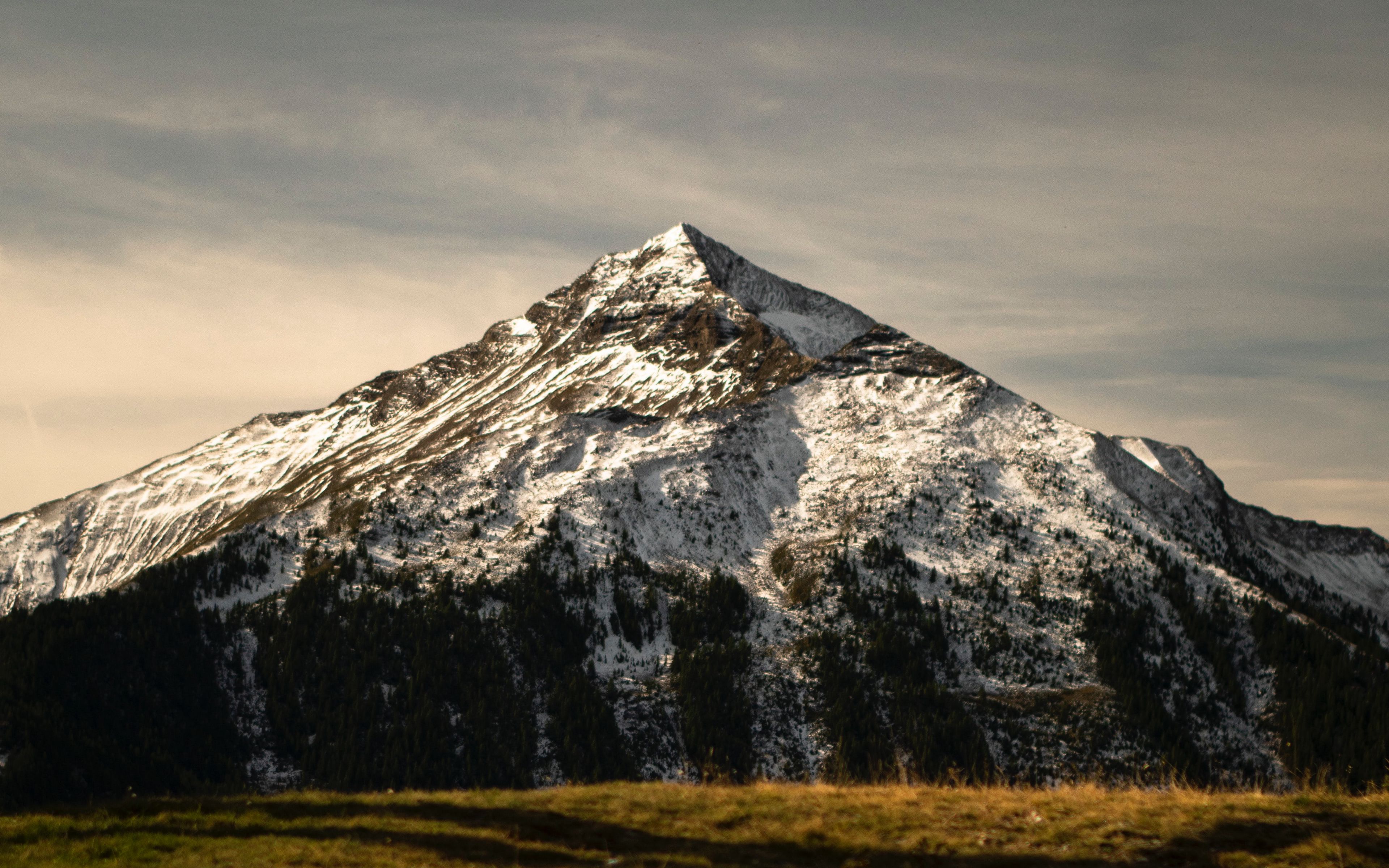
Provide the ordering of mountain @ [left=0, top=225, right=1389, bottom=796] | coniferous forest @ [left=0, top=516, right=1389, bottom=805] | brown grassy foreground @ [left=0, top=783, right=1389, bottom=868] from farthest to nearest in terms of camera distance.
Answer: mountain @ [left=0, top=225, right=1389, bottom=796] → coniferous forest @ [left=0, top=516, right=1389, bottom=805] → brown grassy foreground @ [left=0, top=783, right=1389, bottom=868]

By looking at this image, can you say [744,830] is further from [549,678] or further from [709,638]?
[709,638]

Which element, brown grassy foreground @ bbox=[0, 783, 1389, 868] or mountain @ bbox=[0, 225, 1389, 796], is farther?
mountain @ bbox=[0, 225, 1389, 796]

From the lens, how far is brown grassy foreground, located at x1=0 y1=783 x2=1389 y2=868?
23.8 metres

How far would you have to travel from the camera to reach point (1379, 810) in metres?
25.1

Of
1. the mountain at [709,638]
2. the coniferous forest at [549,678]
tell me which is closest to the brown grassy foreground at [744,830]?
the mountain at [709,638]

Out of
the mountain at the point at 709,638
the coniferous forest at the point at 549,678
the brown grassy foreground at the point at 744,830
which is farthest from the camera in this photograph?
the mountain at the point at 709,638

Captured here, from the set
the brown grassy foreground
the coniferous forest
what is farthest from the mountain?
the brown grassy foreground

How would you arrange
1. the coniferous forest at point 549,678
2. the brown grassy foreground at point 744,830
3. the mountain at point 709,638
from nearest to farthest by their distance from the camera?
the brown grassy foreground at point 744,830, the coniferous forest at point 549,678, the mountain at point 709,638

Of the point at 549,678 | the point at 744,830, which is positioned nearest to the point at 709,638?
the point at 549,678

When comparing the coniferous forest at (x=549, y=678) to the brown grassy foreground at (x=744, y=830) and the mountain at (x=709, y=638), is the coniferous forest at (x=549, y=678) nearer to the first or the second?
the mountain at (x=709, y=638)

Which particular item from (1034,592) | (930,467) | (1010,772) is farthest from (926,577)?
(1010,772)

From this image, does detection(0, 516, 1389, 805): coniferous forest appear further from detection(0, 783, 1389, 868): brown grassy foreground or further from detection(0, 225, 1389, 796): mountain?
detection(0, 783, 1389, 868): brown grassy foreground

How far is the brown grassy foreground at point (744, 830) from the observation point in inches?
936

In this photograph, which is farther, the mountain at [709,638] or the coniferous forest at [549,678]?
the mountain at [709,638]
